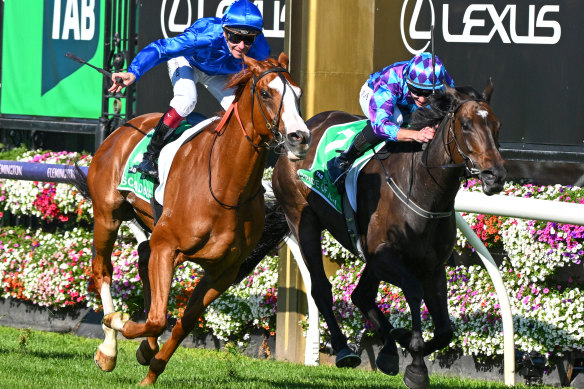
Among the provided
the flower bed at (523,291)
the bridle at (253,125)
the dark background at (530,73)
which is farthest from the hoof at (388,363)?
the dark background at (530,73)

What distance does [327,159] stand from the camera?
677cm

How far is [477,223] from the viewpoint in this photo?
769 cm

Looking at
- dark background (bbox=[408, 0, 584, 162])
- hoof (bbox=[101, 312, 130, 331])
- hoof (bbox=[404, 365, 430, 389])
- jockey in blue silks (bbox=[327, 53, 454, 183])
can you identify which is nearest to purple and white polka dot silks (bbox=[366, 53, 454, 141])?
jockey in blue silks (bbox=[327, 53, 454, 183])

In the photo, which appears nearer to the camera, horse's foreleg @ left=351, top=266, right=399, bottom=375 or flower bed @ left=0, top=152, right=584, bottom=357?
horse's foreleg @ left=351, top=266, right=399, bottom=375

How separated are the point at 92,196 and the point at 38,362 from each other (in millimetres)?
1073

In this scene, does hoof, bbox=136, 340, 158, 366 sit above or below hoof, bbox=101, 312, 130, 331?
below

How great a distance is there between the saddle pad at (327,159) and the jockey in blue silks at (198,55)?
0.68 meters

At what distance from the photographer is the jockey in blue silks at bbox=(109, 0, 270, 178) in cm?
616

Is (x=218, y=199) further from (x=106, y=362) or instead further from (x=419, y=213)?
(x=106, y=362)

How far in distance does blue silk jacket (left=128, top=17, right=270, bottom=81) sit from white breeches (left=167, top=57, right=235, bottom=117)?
16cm

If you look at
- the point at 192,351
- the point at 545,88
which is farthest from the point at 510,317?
the point at 192,351

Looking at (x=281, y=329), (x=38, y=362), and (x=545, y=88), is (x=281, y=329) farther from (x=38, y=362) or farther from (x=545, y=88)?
(x=545, y=88)

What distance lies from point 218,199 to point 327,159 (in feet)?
3.95

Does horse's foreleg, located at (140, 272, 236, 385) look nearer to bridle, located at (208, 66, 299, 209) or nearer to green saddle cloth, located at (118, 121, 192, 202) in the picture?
bridle, located at (208, 66, 299, 209)
